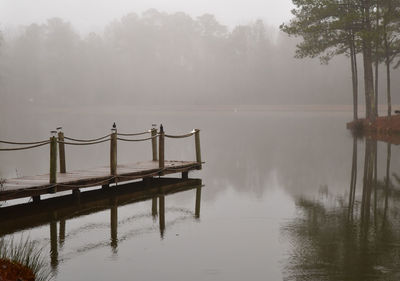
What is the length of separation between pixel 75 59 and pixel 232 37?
26763 millimetres

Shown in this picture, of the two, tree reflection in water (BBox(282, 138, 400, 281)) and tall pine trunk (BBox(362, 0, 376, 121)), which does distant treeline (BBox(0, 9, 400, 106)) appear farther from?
tree reflection in water (BBox(282, 138, 400, 281))

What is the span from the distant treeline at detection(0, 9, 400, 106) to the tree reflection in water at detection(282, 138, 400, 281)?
66.9m

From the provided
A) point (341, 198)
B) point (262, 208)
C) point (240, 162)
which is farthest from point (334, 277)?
point (240, 162)

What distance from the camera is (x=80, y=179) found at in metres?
13.9

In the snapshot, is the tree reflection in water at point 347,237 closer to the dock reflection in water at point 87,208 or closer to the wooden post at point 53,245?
the dock reflection in water at point 87,208

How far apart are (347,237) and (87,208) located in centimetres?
620

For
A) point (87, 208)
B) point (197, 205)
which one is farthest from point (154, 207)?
point (87, 208)

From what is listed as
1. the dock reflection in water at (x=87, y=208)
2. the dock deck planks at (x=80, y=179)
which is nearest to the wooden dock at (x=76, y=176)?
the dock deck planks at (x=80, y=179)

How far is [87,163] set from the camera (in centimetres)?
2231

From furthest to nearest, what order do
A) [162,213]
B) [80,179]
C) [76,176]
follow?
[76,176], [80,179], [162,213]

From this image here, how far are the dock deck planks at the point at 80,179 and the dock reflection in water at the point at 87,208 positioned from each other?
37cm

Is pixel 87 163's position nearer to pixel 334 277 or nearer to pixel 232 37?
pixel 334 277

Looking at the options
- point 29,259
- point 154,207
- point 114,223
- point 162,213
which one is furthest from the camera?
point 154,207

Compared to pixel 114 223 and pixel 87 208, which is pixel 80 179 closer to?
pixel 87 208
